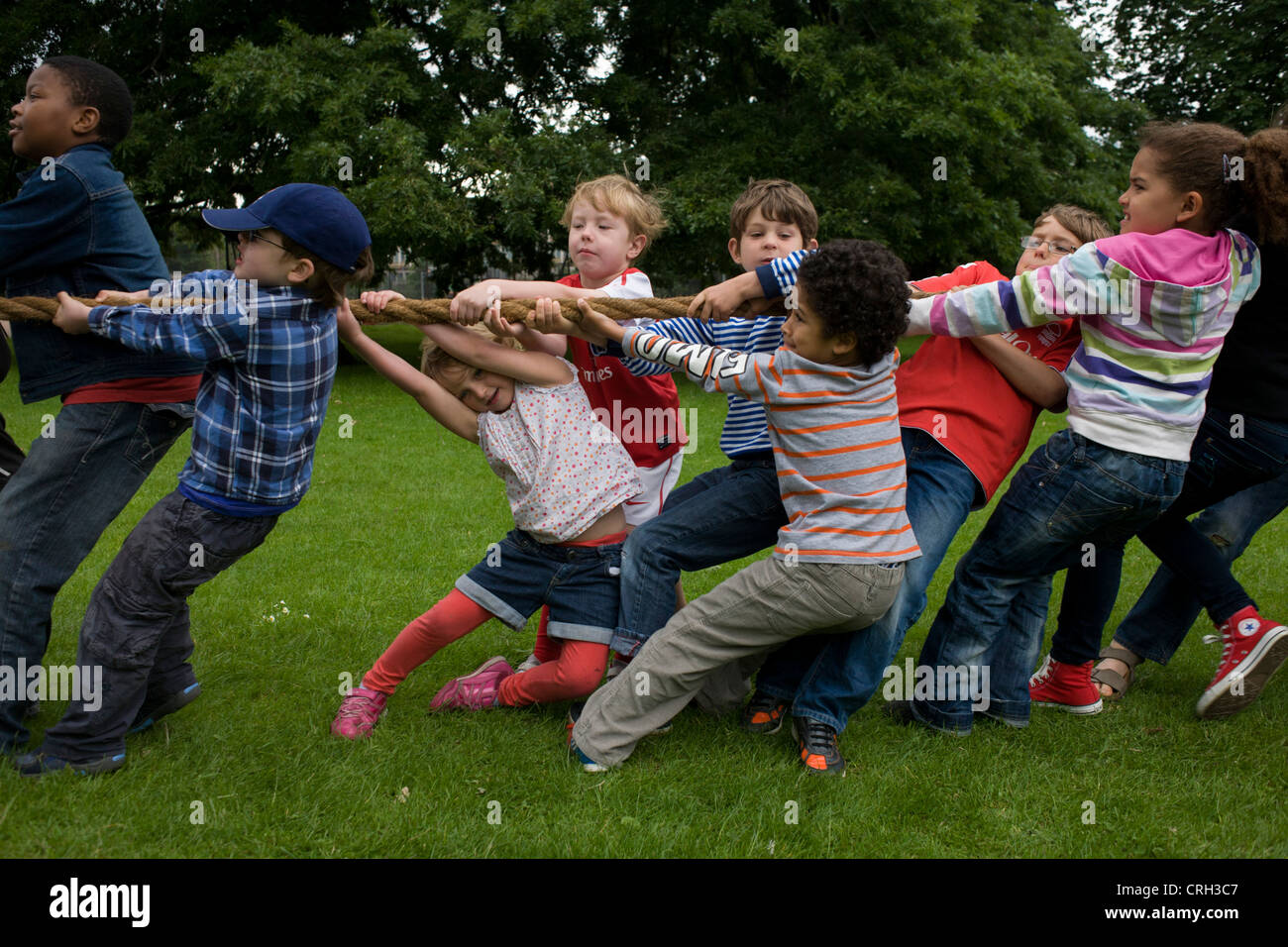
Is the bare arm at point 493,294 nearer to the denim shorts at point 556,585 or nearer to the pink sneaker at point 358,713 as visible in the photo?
the denim shorts at point 556,585

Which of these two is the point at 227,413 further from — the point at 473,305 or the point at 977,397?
the point at 977,397

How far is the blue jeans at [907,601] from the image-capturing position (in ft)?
12.4

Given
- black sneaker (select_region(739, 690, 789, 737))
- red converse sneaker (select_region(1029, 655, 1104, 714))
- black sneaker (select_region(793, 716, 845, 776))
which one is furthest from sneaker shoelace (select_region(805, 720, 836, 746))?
red converse sneaker (select_region(1029, 655, 1104, 714))

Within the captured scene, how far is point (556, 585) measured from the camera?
4.00 metres

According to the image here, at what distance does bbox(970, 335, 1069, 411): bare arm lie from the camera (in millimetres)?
3775

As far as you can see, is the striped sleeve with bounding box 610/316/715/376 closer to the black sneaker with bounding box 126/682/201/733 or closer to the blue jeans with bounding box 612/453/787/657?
the blue jeans with bounding box 612/453/787/657

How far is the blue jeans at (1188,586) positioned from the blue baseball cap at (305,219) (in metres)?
3.70

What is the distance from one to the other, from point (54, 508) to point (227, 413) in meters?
0.68

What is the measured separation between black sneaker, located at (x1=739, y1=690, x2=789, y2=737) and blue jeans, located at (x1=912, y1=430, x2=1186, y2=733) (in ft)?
1.81

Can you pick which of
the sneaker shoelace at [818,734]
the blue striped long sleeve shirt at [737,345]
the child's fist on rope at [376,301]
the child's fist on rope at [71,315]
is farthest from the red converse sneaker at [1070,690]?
the child's fist on rope at [71,315]

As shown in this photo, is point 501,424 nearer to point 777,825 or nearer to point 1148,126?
point 777,825
